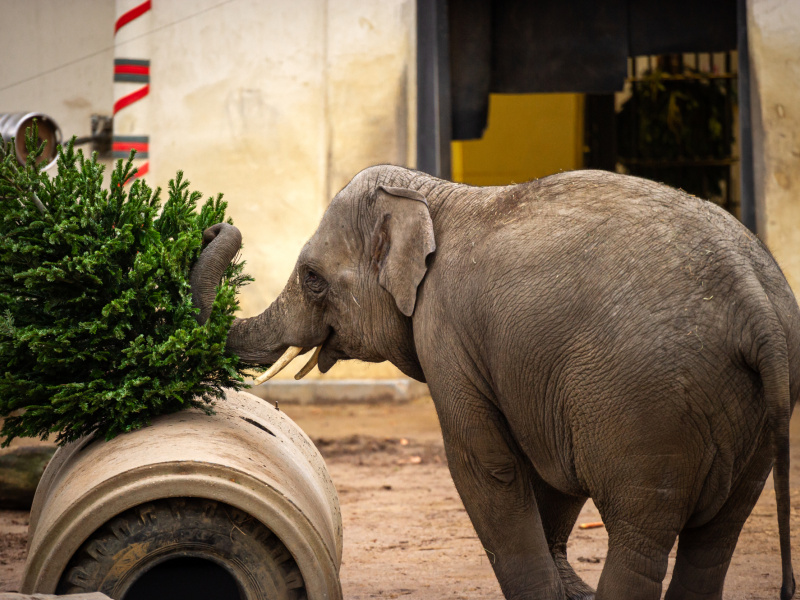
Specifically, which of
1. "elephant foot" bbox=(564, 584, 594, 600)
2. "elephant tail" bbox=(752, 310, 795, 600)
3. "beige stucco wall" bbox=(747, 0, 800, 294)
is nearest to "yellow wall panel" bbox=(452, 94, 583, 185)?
"beige stucco wall" bbox=(747, 0, 800, 294)

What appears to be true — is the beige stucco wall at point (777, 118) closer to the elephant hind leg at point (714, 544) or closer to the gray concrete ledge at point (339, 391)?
the gray concrete ledge at point (339, 391)

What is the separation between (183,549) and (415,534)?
2345 millimetres

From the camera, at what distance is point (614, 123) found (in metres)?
12.9

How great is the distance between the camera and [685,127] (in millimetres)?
12133

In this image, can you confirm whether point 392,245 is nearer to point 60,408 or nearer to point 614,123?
point 60,408

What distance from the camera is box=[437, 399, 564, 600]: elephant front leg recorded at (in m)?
3.30

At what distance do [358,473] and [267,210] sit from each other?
3.23 m

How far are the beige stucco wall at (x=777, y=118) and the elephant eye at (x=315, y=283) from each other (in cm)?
584

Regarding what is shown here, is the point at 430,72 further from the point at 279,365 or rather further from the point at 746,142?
the point at 279,365

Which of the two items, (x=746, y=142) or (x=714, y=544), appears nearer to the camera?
(x=714, y=544)

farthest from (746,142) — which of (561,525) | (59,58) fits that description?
(59,58)

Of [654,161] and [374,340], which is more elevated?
[654,161]

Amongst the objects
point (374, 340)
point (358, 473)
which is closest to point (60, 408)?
point (374, 340)

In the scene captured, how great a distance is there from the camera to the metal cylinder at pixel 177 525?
3.00 m
